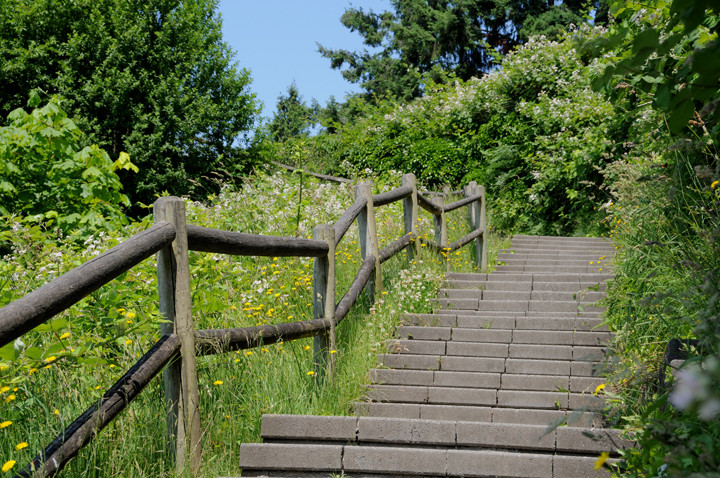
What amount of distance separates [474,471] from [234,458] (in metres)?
1.21

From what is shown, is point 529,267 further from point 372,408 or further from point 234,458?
point 234,458

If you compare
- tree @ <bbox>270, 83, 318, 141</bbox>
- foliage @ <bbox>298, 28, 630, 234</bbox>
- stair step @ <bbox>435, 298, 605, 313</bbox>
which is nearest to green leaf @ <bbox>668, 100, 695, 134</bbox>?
stair step @ <bbox>435, 298, 605, 313</bbox>

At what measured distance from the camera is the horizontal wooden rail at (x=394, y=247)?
6172mm

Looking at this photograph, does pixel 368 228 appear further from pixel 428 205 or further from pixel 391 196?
pixel 428 205

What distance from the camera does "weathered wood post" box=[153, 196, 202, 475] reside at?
2961 mm

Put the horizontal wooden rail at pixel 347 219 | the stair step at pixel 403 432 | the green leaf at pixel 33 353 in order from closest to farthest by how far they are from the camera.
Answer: the green leaf at pixel 33 353
the stair step at pixel 403 432
the horizontal wooden rail at pixel 347 219

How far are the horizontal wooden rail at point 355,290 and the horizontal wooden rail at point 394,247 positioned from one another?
25 cm

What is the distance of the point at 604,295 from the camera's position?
257 inches

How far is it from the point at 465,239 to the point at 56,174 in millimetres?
4686

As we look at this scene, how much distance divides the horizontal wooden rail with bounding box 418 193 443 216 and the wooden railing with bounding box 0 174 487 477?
102 inches

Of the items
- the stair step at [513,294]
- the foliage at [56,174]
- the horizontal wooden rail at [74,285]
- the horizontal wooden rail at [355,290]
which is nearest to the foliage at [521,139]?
the stair step at [513,294]

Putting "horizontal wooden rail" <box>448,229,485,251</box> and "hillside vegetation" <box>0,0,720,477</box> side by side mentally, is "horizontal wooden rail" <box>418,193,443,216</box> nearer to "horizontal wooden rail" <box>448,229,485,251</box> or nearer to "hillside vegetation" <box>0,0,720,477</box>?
"horizontal wooden rail" <box>448,229,485,251</box>

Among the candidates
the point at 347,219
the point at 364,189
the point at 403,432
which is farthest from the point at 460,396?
the point at 364,189

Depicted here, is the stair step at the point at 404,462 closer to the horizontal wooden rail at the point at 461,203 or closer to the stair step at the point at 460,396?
the stair step at the point at 460,396
